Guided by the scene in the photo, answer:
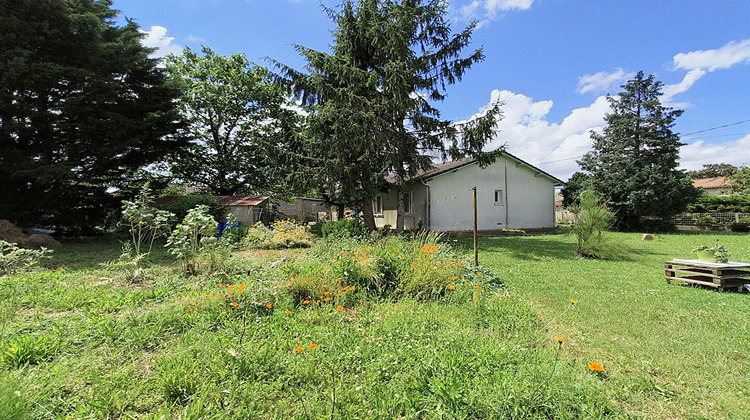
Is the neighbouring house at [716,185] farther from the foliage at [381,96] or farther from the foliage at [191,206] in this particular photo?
the foliage at [191,206]

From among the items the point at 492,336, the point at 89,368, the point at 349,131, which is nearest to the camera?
the point at 89,368

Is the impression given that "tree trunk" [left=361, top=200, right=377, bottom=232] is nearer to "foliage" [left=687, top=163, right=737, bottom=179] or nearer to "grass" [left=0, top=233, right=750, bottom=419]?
"grass" [left=0, top=233, right=750, bottom=419]

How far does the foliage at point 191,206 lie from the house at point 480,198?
867 centimetres

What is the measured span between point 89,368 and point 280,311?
1.51m

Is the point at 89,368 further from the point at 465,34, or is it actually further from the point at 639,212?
the point at 639,212

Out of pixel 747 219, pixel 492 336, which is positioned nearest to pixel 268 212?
pixel 492 336

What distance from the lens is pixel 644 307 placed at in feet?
13.7

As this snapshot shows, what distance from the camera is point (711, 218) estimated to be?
18641 millimetres

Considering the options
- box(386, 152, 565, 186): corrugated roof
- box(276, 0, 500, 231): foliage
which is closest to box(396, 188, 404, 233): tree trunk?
box(276, 0, 500, 231): foliage

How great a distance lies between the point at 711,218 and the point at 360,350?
26.9 m

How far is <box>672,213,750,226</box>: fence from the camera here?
18.0 meters

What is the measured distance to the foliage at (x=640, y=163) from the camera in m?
16.8

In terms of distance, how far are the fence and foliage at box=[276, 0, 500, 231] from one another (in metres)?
17.0

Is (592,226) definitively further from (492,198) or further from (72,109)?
(72,109)
